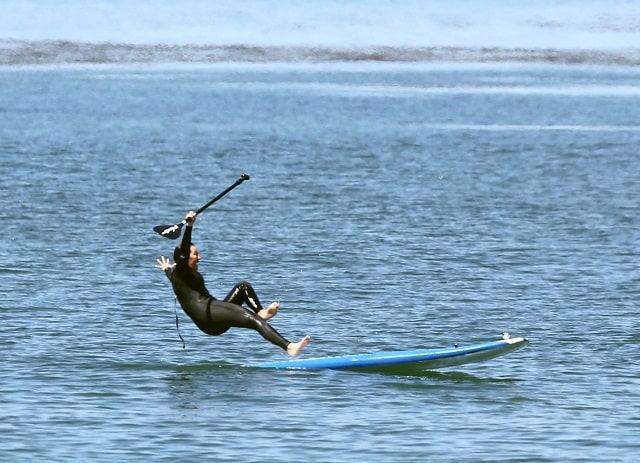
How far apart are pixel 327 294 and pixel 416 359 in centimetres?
1061

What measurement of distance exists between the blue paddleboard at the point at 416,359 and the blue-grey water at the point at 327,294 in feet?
0.68

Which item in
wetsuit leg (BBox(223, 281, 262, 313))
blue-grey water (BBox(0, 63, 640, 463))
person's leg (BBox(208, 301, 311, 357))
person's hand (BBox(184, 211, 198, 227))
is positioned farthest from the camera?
wetsuit leg (BBox(223, 281, 262, 313))

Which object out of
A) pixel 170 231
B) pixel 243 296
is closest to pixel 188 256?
pixel 170 231

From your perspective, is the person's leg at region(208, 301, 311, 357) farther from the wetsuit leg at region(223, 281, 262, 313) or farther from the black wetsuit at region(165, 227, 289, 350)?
the wetsuit leg at region(223, 281, 262, 313)

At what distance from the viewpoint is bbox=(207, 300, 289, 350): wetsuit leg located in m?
29.3

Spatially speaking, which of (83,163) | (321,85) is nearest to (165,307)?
(83,163)

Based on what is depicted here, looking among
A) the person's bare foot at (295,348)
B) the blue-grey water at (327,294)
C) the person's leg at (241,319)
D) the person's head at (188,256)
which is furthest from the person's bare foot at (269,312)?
the person's head at (188,256)

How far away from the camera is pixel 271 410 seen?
2712cm

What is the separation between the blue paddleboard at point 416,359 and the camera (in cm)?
2939

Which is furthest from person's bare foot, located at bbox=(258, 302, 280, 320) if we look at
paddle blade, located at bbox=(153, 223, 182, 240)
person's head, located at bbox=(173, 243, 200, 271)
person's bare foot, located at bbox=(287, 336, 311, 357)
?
paddle blade, located at bbox=(153, 223, 182, 240)

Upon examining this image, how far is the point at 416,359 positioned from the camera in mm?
29500

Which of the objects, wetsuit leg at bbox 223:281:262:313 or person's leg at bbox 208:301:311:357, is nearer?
person's leg at bbox 208:301:311:357

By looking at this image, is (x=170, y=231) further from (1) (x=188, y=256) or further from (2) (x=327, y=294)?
(2) (x=327, y=294)

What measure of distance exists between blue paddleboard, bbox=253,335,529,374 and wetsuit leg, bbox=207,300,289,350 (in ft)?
3.36
